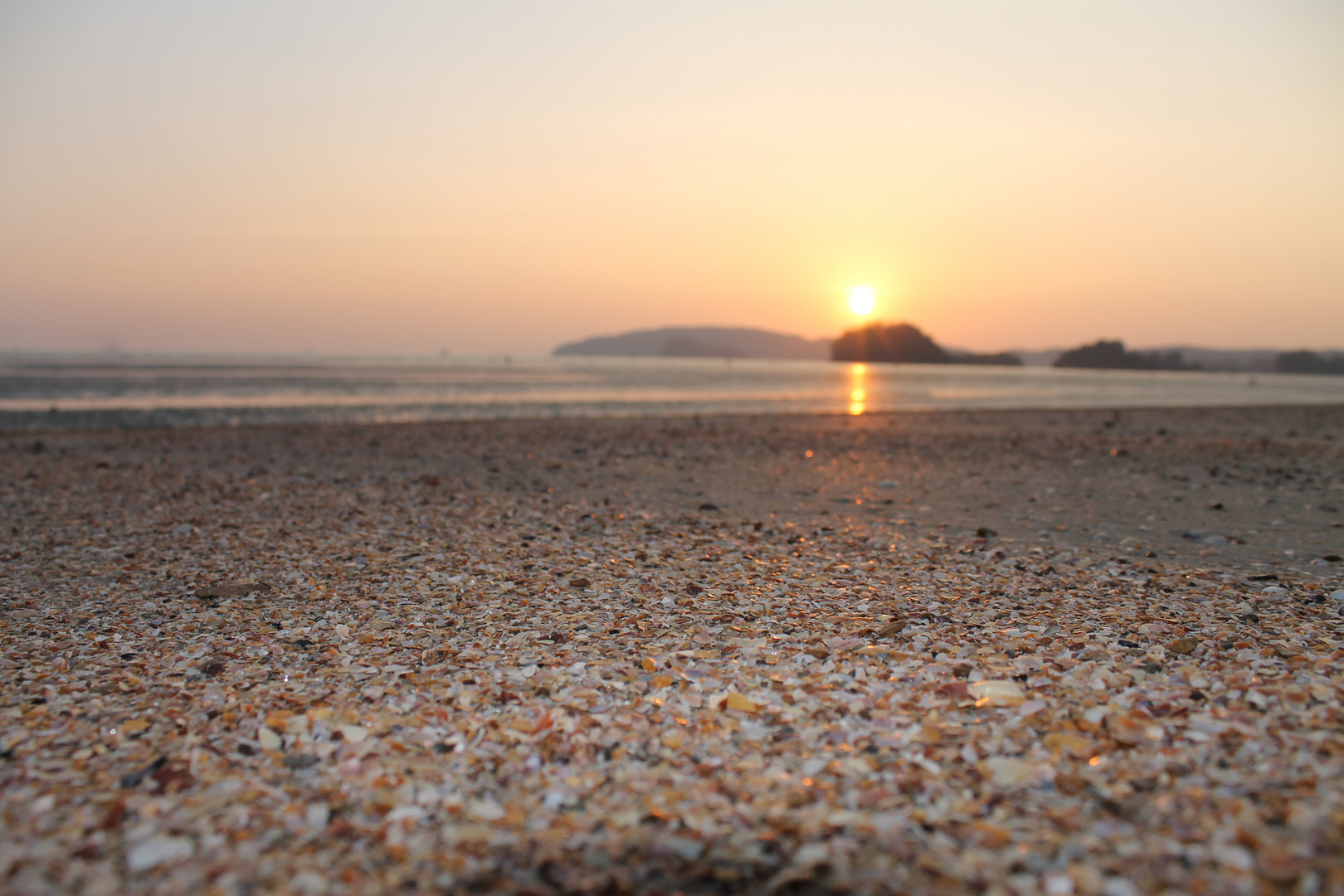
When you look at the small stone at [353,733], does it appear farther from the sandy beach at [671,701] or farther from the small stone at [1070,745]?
the small stone at [1070,745]

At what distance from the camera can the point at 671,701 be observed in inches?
166

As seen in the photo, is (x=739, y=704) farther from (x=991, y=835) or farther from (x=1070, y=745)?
(x=1070, y=745)

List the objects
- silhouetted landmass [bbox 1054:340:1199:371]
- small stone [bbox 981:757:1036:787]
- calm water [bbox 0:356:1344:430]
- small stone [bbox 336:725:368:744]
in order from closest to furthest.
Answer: small stone [bbox 981:757:1036:787] → small stone [bbox 336:725:368:744] → calm water [bbox 0:356:1344:430] → silhouetted landmass [bbox 1054:340:1199:371]

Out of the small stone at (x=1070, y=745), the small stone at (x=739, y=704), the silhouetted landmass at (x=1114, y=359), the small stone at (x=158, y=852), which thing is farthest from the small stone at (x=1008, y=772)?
the silhouetted landmass at (x=1114, y=359)

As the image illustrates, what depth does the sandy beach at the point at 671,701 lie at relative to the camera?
114 inches

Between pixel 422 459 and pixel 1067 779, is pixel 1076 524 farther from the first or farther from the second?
pixel 422 459

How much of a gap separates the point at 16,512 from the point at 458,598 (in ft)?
23.7

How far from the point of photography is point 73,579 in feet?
21.7

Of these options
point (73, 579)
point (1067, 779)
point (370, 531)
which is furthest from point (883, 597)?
point (73, 579)

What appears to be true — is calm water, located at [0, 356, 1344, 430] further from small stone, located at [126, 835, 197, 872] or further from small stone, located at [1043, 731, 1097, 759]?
small stone, located at [1043, 731, 1097, 759]

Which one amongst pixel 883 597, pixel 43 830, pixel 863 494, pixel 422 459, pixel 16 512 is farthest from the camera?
pixel 422 459

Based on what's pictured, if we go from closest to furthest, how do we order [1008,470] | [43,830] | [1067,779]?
[43,830]
[1067,779]
[1008,470]

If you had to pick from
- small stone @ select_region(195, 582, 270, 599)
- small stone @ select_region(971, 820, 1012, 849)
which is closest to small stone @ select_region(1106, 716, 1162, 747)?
small stone @ select_region(971, 820, 1012, 849)

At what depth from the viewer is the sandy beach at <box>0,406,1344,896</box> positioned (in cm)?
289
